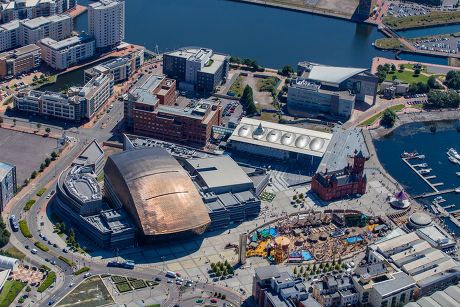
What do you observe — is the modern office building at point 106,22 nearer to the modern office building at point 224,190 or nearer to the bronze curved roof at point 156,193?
the modern office building at point 224,190

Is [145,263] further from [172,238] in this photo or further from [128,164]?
[128,164]

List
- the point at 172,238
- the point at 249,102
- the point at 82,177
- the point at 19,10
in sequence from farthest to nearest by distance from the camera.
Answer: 1. the point at 19,10
2. the point at 249,102
3. the point at 82,177
4. the point at 172,238

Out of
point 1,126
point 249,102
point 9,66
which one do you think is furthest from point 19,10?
point 249,102

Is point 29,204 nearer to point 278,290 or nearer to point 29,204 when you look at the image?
point 29,204

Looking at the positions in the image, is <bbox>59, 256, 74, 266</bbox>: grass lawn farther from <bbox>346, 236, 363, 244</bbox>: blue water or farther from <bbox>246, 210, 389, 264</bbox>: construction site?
<bbox>346, 236, 363, 244</bbox>: blue water

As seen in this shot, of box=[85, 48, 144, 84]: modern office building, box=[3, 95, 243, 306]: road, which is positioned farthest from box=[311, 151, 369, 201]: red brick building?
box=[85, 48, 144, 84]: modern office building

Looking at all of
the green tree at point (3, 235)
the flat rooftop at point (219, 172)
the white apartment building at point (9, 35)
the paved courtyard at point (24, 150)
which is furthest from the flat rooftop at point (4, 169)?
the white apartment building at point (9, 35)
